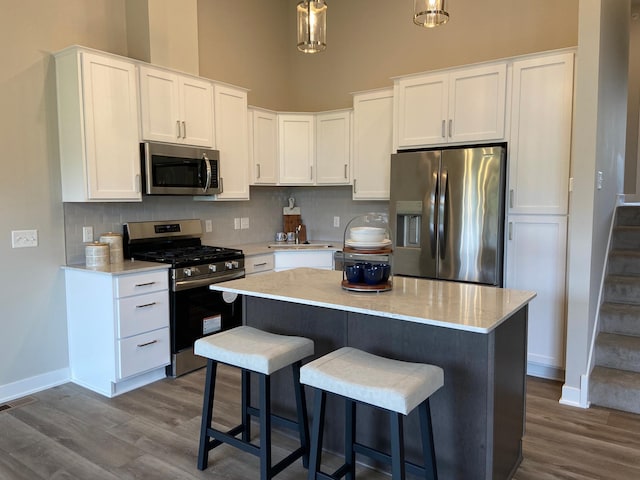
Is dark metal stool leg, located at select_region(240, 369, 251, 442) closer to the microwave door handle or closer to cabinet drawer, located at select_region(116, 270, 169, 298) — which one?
cabinet drawer, located at select_region(116, 270, 169, 298)

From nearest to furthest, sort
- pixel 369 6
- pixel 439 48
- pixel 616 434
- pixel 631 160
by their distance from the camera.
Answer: pixel 616 434 → pixel 439 48 → pixel 369 6 → pixel 631 160

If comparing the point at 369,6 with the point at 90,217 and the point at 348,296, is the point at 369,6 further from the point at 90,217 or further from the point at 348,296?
the point at 348,296

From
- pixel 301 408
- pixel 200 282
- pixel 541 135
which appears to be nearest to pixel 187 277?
pixel 200 282

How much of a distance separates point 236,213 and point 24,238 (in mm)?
2085

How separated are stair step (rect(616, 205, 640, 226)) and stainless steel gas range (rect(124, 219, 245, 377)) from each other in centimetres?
350

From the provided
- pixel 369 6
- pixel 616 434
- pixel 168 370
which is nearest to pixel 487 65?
pixel 369 6

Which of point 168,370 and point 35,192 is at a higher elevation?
point 35,192

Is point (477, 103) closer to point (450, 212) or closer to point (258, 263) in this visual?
point (450, 212)

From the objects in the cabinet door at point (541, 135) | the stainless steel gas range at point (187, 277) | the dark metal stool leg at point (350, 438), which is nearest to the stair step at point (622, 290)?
the cabinet door at point (541, 135)

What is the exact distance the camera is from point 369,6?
195 inches

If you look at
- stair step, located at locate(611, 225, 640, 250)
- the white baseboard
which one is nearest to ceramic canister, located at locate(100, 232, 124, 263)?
the white baseboard

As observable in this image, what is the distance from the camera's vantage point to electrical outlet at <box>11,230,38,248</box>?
3205mm

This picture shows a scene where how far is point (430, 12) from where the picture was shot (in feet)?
7.75

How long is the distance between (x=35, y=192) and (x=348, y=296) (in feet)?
8.26
